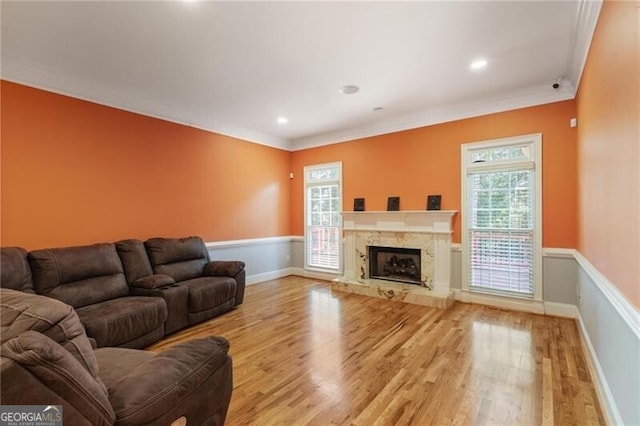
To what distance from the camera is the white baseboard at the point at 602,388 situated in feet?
5.90

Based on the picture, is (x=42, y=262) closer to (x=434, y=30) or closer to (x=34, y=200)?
(x=34, y=200)

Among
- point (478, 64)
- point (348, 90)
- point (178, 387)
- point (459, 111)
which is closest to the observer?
point (178, 387)

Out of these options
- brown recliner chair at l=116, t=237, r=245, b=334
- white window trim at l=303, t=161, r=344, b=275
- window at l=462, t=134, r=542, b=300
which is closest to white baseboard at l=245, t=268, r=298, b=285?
white window trim at l=303, t=161, r=344, b=275

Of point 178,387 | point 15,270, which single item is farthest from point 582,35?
point 15,270

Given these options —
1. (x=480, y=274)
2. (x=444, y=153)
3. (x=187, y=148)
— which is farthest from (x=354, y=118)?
(x=480, y=274)

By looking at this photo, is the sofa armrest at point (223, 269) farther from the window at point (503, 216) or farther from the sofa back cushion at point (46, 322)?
the window at point (503, 216)

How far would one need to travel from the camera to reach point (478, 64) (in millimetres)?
3236

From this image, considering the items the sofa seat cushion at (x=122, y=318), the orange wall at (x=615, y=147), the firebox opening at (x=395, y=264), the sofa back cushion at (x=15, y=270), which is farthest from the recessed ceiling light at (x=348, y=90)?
the sofa back cushion at (x=15, y=270)

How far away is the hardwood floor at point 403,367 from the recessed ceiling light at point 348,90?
2878 millimetres

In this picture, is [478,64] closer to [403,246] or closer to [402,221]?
[402,221]

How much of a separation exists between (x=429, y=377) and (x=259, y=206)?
13.8ft

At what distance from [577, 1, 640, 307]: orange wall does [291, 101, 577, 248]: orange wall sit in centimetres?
108

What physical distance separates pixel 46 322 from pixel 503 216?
15.1 feet

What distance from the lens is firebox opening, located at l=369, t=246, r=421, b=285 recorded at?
16.3 feet
